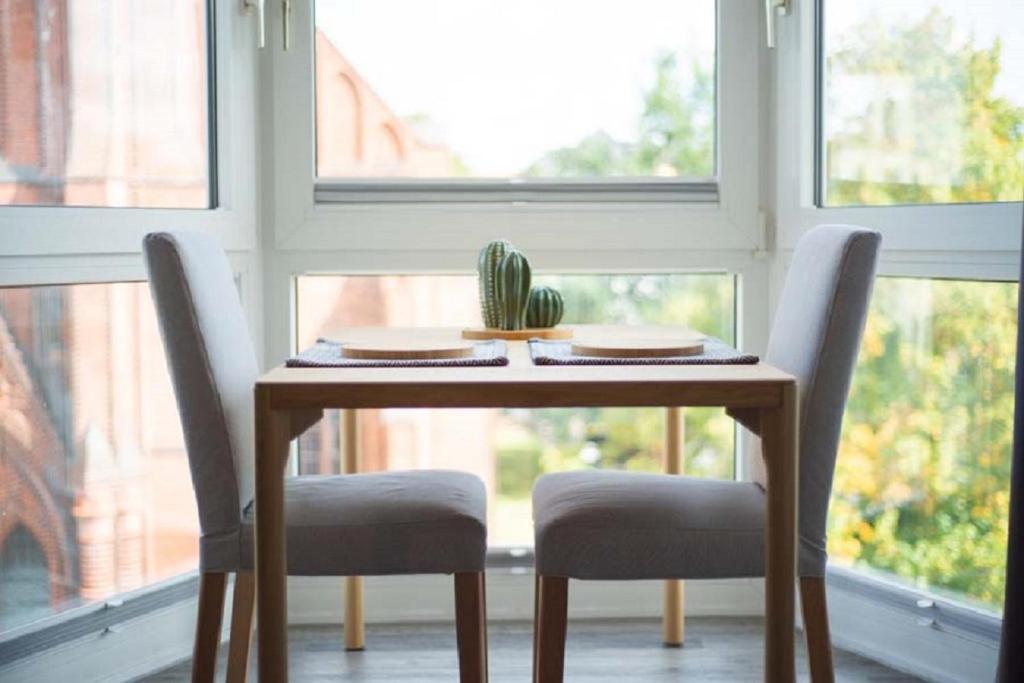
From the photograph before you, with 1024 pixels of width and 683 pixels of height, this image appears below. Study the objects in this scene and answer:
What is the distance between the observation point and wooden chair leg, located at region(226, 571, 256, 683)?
2518mm

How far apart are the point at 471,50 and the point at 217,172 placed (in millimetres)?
687

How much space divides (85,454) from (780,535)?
1.40 meters

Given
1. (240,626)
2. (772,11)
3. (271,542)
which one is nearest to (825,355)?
(271,542)

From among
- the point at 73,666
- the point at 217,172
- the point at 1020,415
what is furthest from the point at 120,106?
the point at 1020,415

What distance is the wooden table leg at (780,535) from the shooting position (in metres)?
2.02

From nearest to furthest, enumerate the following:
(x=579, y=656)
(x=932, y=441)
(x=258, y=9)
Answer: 1. (x=932, y=441)
2. (x=579, y=656)
3. (x=258, y=9)

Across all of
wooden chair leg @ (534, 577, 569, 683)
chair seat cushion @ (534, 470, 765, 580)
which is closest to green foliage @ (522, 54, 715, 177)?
chair seat cushion @ (534, 470, 765, 580)

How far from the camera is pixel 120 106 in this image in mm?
2797

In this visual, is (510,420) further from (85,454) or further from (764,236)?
(85,454)

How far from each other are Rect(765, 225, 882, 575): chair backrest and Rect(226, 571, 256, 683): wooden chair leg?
99 cm

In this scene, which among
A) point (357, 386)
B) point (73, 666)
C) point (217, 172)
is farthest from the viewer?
point (217, 172)

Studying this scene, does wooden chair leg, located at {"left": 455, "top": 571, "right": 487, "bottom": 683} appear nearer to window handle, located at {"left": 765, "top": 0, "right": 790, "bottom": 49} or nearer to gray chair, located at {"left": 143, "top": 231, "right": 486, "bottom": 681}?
gray chair, located at {"left": 143, "top": 231, "right": 486, "bottom": 681}

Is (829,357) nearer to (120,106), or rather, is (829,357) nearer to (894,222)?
(894,222)

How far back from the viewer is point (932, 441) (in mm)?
2816
